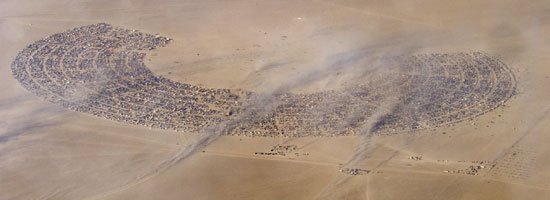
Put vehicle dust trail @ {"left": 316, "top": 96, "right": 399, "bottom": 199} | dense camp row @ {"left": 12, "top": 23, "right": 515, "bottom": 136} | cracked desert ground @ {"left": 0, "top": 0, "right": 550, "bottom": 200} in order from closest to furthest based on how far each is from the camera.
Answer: vehicle dust trail @ {"left": 316, "top": 96, "right": 399, "bottom": 199}
cracked desert ground @ {"left": 0, "top": 0, "right": 550, "bottom": 200}
dense camp row @ {"left": 12, "top": 23, "right": 515, "bottom": 136}

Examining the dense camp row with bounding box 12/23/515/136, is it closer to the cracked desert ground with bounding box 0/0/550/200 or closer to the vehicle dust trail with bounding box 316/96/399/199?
the vehicle dust trail with bounding box 316/96/399/199

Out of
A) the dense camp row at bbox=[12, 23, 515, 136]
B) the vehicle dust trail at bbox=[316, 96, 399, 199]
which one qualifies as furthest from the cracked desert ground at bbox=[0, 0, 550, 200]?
the dense camp row at bbox=[12, 23, 515, 136]

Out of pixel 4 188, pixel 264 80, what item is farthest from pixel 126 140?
pixel 264 80

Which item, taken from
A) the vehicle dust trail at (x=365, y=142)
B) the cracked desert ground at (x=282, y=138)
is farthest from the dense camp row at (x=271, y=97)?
the cracked desert ground at (x=282, y=138)

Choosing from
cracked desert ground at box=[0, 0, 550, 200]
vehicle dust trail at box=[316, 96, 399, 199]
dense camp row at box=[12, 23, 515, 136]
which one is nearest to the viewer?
vehicle dust trail at box=[316, 96, 399, 199]

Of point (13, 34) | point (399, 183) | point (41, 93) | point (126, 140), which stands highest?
point (13, 34)

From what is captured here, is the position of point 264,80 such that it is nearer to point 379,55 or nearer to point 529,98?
→ point 379,55

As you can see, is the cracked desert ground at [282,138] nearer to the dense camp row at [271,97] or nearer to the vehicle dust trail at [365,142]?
the vehicle dust trail at [365,142]
